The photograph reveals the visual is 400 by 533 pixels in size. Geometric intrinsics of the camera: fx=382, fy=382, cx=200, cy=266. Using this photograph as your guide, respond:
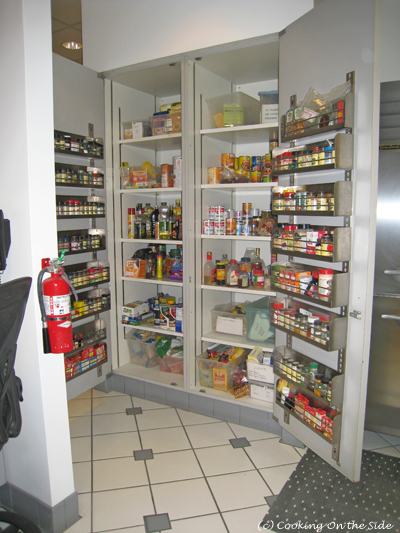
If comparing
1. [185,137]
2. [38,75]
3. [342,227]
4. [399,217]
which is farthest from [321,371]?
[38,75]

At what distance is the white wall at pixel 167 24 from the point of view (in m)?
2.47

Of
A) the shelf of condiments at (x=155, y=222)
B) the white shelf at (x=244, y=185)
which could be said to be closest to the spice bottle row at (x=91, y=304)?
the shelf of condiments at (x=155, y=222)

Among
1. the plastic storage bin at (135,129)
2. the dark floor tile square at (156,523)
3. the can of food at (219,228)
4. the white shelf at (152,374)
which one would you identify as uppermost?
the plastic storage bin at (135,129)

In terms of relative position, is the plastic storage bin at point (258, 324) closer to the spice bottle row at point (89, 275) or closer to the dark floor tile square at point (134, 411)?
the dark floor tile square at point (134, 411)

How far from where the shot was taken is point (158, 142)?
3238 mm

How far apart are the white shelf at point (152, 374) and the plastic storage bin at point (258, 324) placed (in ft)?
2.35

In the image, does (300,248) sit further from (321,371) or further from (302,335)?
(321,371)

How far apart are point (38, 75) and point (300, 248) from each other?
1.58 metres

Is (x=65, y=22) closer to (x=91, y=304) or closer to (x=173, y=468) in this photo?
(x=91, y=304)

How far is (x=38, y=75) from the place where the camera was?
1.72m

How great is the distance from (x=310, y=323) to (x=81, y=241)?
5.69ft

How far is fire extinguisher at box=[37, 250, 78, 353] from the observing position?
1.70 m

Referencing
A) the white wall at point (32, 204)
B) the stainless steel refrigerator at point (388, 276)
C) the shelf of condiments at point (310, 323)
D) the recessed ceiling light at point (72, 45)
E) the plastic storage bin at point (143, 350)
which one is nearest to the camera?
the white wall at point (32, 204)

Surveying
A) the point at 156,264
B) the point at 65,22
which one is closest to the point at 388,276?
the point at 156,264
